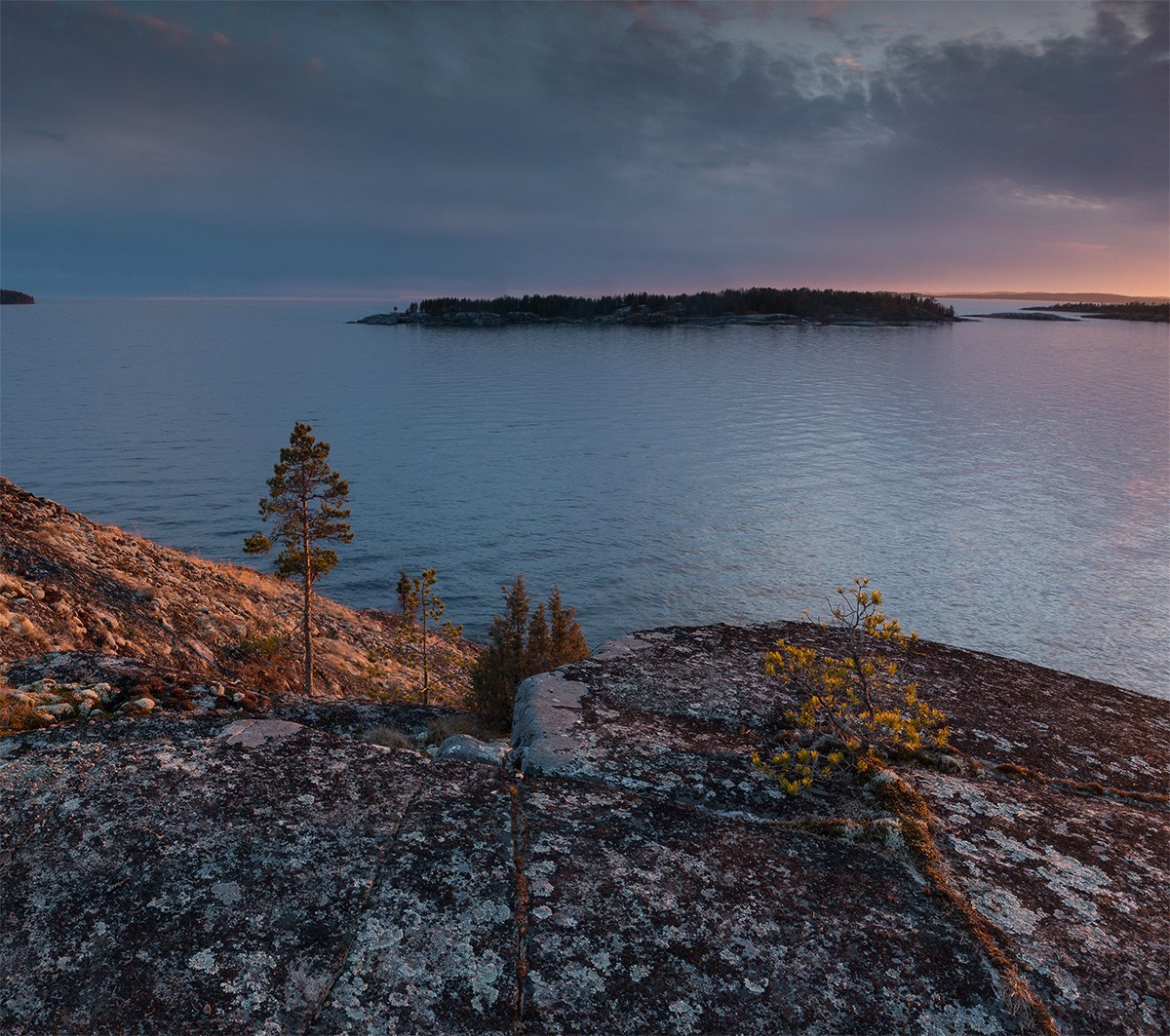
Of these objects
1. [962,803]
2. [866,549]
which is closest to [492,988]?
[962,803]

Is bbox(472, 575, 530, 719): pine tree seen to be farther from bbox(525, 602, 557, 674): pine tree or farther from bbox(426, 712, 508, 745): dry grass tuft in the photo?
bbox(426, 712, 508, 745): dry grass tuft

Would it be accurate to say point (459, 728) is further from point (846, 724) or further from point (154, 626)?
point (154, 626)

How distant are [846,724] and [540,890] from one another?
10.3 feet

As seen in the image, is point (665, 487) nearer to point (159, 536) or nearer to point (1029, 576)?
point (1029, 576)

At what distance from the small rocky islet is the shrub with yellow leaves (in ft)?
0.65

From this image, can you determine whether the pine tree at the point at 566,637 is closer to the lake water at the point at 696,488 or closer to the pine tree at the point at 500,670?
the pine tree at the point at 500,670

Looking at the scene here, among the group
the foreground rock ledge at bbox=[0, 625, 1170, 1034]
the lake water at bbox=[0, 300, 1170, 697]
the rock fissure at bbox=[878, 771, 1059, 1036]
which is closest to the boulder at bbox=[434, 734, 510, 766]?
the foreground rock ledge at bbox=[0, 625, 1170, 1034]

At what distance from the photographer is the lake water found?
40.1m

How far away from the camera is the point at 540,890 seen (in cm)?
382

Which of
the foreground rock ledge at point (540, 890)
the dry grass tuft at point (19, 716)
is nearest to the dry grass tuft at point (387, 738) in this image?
the foreground rock ledge at point (540, 890)

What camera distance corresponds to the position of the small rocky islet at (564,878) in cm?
322

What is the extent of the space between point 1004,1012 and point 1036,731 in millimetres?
3610

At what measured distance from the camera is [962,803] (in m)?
4.88

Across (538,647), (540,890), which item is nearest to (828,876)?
(540,890)
